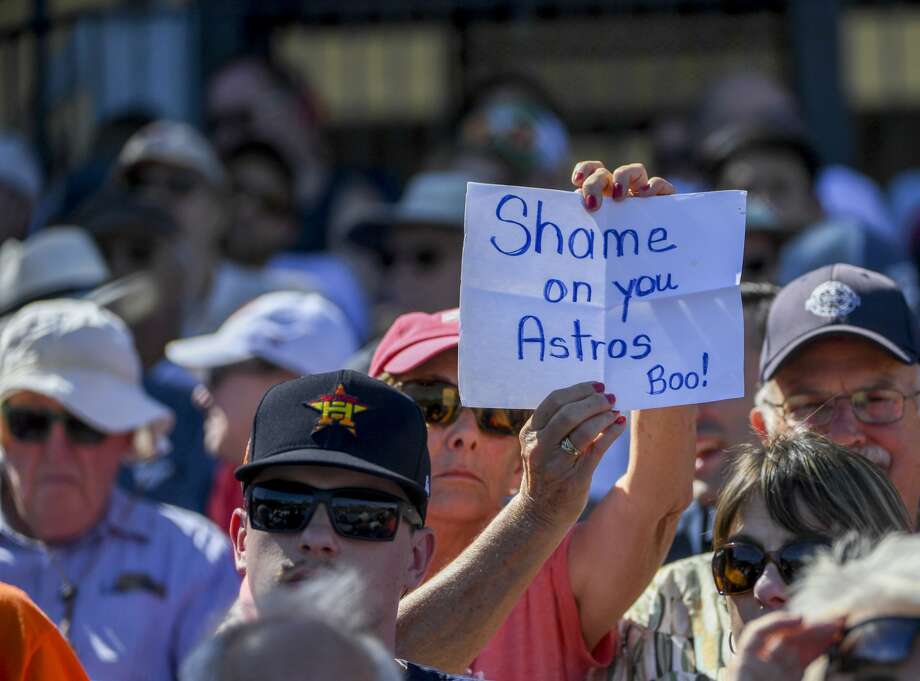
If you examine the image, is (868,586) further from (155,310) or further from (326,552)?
(155,310)

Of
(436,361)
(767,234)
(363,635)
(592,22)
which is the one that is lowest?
(363,635)

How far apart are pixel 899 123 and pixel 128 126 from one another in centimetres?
452

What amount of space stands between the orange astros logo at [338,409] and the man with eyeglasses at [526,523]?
1.14ft

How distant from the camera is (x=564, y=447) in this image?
3.32 m

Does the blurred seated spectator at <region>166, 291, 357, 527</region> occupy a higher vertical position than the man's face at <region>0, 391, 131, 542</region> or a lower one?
higher

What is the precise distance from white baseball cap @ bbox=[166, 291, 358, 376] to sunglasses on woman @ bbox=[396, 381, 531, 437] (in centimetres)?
191

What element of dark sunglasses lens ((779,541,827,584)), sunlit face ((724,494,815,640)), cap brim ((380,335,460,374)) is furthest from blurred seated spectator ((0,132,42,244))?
dark sunglasses lens ((779,541,827,584))

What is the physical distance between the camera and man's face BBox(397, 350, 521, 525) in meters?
3.89

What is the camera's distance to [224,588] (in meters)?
4.99

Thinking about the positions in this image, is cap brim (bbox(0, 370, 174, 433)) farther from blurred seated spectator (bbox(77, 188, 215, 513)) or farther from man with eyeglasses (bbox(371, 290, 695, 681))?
man with eyeglasses (bbox(371, 290, 695, 681))

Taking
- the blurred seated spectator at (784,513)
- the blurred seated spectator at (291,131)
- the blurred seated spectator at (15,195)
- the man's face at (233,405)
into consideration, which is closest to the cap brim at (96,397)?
the man's face at (233,405)

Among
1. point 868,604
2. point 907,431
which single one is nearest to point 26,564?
point 907,431

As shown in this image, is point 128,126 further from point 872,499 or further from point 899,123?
point 872,499

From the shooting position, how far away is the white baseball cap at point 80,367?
5.18 meters
